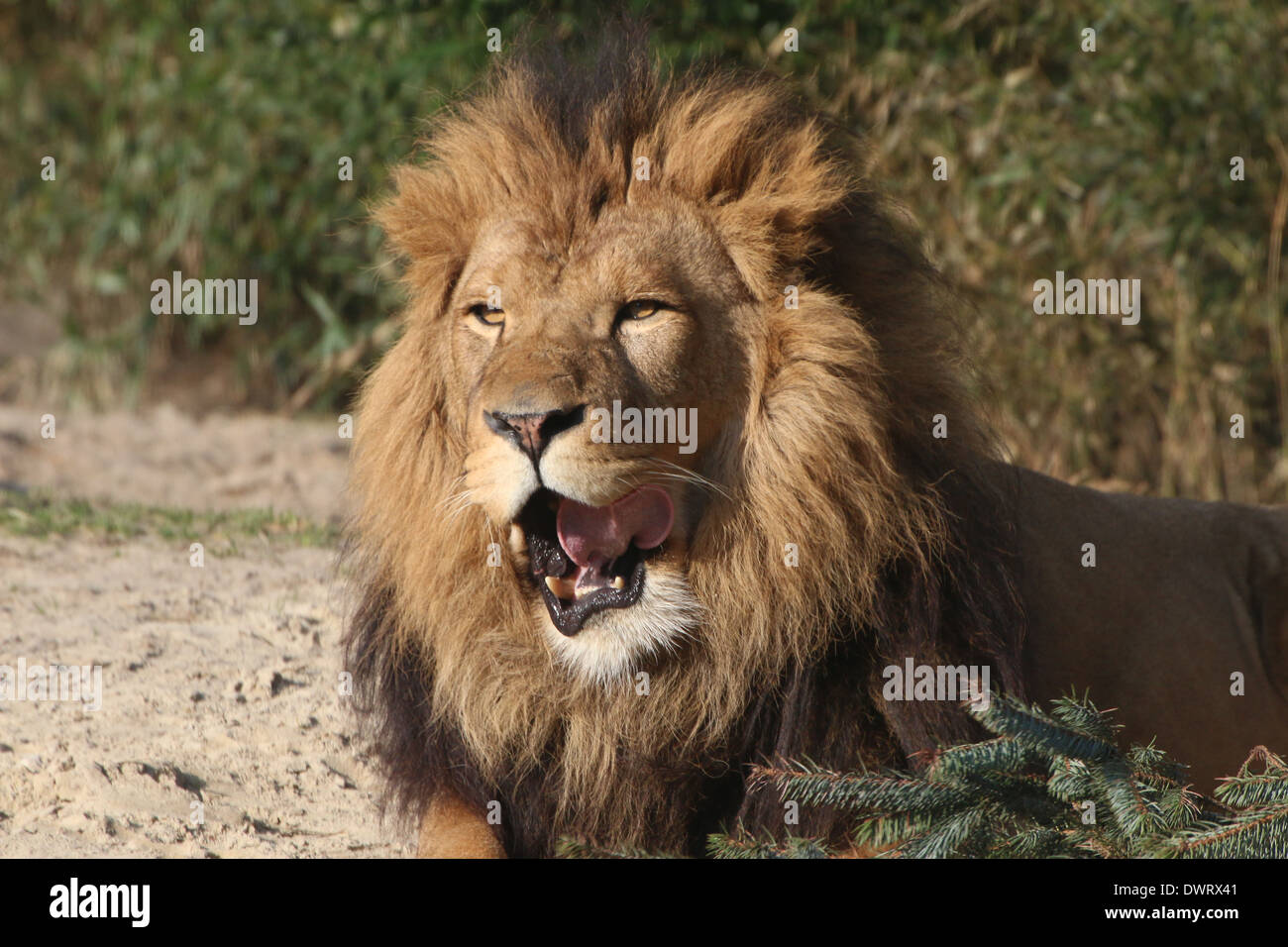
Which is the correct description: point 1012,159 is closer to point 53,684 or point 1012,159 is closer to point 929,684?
point 929,684

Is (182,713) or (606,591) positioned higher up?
(606,591)

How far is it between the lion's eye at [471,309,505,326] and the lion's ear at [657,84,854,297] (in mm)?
431

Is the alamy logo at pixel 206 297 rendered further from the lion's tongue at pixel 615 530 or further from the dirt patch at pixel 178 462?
the lion's tongue at pixel 615 530

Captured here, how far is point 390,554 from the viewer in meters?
3.27

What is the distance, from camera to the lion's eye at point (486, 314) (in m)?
3.09

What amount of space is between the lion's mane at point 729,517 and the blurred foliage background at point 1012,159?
213 centimetres

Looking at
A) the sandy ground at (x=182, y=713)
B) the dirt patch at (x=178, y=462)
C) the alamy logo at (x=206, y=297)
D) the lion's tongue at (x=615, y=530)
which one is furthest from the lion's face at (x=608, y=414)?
the alamy logo at (x=206, y=297)

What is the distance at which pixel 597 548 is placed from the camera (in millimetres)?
2959

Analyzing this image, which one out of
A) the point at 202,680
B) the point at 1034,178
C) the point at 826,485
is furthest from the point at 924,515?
the point at 1034,178

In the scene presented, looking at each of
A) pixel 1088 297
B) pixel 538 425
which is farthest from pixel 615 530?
pixel 1088 297

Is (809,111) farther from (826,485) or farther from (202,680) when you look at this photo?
(202,680)

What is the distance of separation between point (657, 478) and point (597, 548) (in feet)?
0.60

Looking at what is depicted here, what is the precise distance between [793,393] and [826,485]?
19 cm

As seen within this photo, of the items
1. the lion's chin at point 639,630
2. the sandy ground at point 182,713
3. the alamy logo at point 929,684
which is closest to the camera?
the lion's chin at point 639,630
